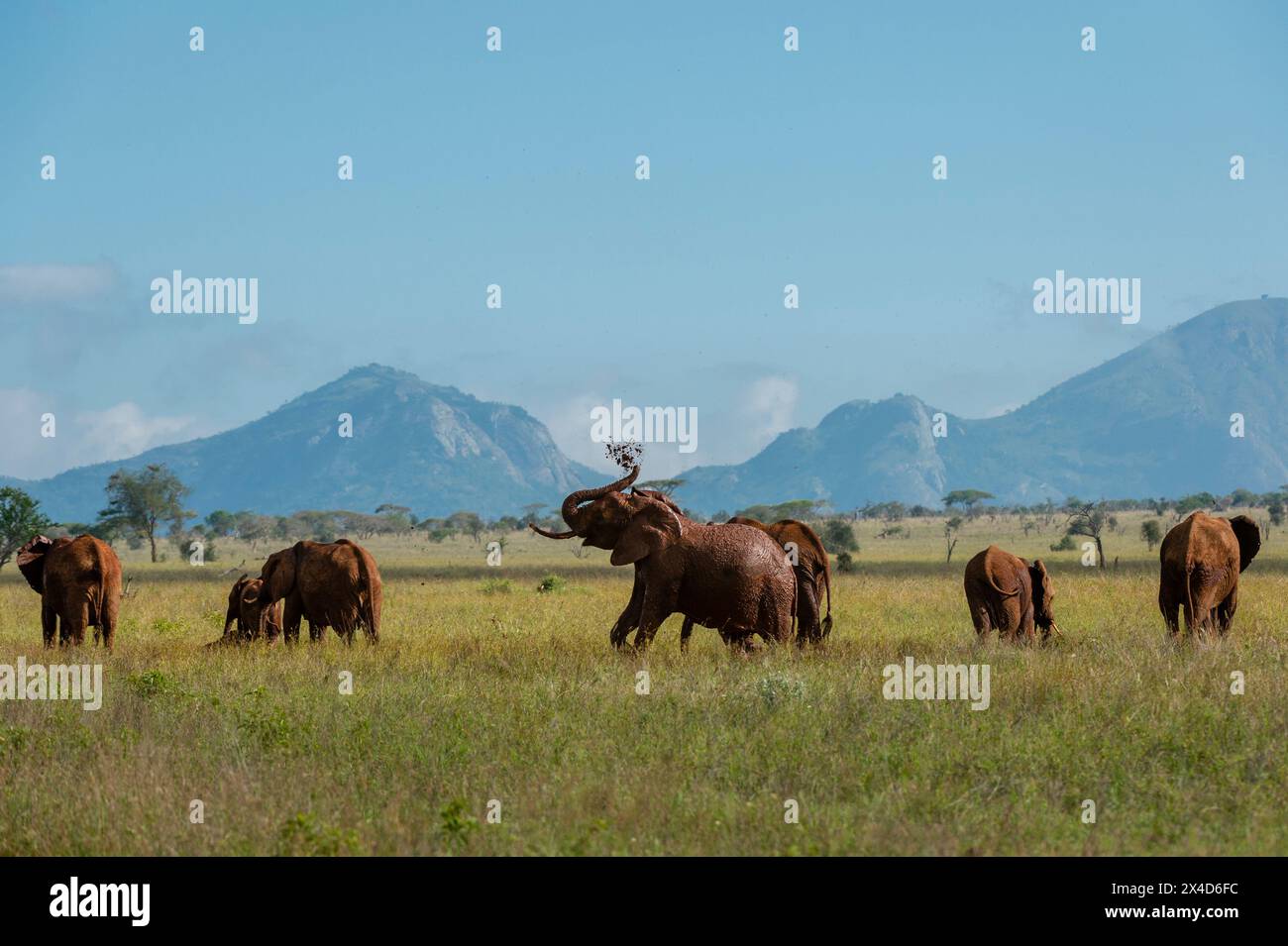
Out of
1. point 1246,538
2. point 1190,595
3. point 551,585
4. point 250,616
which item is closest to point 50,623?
point 250,616

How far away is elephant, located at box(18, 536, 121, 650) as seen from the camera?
705 inches

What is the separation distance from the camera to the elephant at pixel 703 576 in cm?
1552

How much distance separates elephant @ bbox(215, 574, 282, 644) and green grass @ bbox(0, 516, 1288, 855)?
1963mm

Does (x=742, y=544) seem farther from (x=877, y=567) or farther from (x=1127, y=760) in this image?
(x=877, y=567)

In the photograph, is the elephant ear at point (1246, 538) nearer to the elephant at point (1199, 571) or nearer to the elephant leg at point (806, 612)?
the elephant at point (1199, 571)

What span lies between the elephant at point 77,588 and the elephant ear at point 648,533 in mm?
7069

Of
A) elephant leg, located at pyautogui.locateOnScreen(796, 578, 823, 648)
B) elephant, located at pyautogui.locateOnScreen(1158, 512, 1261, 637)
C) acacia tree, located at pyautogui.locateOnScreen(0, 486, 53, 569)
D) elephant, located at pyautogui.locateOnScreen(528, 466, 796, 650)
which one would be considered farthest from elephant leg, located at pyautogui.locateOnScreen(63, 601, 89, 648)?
acacia tree, located at pyautogui.locateOnScreen(0, 486, 53, 569)

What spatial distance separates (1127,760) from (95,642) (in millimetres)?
13474

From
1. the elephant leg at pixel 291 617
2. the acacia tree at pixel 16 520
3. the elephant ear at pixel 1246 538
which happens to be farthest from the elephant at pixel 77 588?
the acacia tree at pixel 16 520

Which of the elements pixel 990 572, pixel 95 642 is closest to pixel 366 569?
pixel 95 642

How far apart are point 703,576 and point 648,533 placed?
79 centimetres

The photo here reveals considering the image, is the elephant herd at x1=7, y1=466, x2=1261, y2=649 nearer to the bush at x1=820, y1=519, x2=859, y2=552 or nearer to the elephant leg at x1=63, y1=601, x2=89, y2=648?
the elephant leg at x1=63, y1=601, x2=89, y2=648

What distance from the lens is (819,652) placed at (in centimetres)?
1588

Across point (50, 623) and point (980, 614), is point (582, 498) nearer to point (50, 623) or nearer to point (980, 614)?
point (980, 614)
